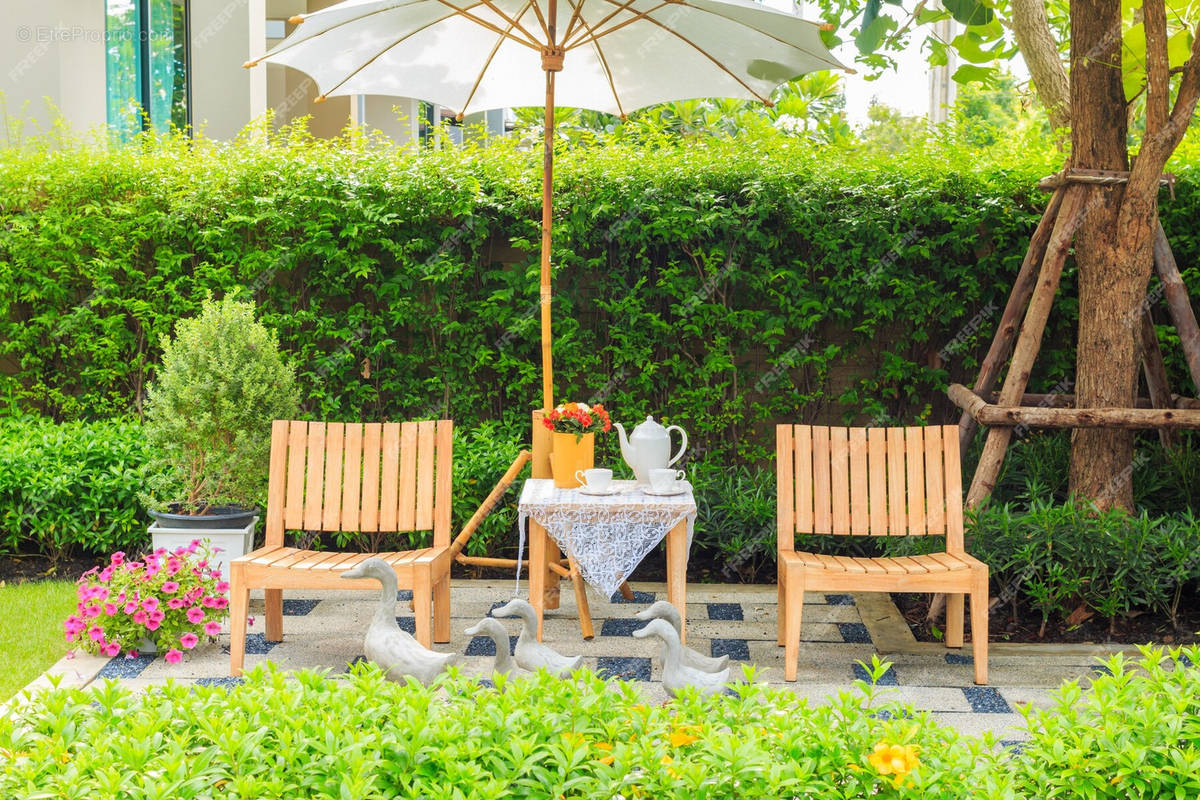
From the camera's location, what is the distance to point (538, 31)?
5348mm

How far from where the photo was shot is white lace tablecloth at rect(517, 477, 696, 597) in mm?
4238

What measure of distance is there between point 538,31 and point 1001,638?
11.9 feet

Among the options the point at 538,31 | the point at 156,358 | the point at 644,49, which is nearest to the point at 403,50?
the point at 538,31

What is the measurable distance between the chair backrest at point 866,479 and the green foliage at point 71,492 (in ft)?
11.1

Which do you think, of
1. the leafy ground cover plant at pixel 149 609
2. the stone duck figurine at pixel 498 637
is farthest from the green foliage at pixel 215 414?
the stone duck figurine at pixel 498 637

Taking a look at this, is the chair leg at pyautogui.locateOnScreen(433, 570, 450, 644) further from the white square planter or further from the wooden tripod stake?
the wooden tripod stake

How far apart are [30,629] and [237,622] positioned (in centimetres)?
123

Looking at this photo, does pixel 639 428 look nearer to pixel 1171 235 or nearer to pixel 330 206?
pixel 330 206

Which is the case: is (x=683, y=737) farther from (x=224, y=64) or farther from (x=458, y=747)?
(x=224, y=64)

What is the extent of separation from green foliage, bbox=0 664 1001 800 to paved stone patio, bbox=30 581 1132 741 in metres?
1.73

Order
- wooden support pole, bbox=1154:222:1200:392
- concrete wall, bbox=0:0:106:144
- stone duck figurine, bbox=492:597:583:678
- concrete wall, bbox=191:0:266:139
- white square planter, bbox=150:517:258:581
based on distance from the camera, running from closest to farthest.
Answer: stone duck figurine, bbox=492:597:583:678, white square planter, bbox=150:517:258:581, wooden support pole, bbox=1154:222:1200:392, concrete wall, bbox=0:0:106:144, concrete wall, bbox=191:0:266:139

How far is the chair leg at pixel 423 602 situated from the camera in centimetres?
416

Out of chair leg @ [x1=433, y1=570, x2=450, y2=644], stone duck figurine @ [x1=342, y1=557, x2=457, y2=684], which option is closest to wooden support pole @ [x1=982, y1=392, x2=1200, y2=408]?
chair leg @ [x1=433, y1=570, x2=450, y2=644]
